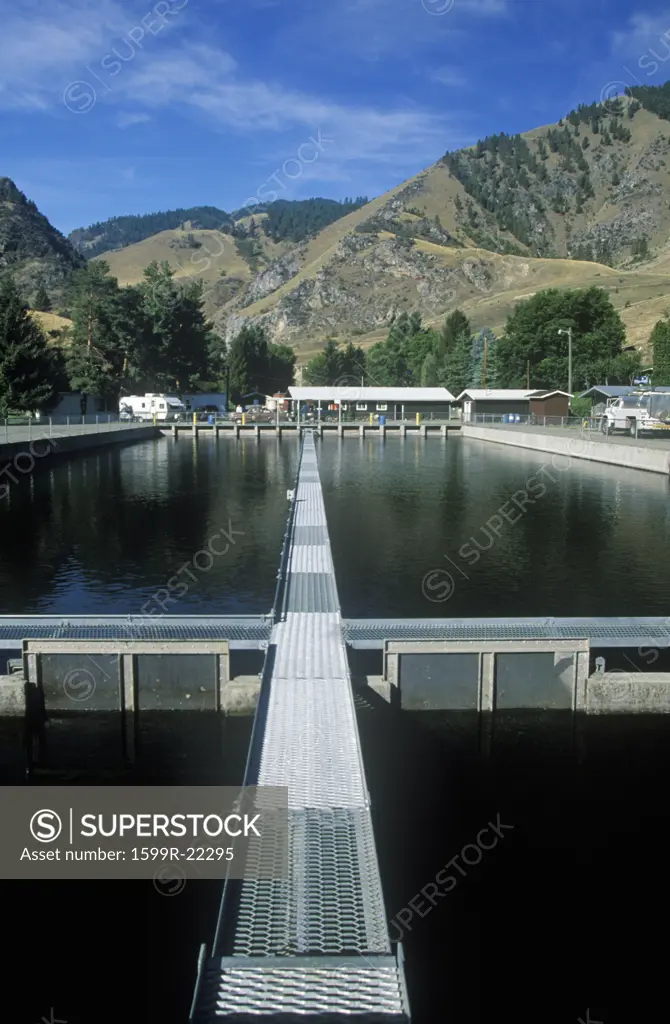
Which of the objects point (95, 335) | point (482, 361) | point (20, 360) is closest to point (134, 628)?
point (20, 360)

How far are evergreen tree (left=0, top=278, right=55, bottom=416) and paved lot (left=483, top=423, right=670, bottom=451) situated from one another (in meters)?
39.1

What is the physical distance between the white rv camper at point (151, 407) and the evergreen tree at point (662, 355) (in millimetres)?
51342

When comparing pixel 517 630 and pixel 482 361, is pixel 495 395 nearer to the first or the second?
pixel 482 361

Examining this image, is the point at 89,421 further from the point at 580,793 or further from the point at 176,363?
the point at 580,793

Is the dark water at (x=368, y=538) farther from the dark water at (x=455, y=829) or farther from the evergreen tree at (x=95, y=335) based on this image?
the evergreen tree at (x=95, y=335)

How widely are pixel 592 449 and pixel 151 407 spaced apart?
181ft

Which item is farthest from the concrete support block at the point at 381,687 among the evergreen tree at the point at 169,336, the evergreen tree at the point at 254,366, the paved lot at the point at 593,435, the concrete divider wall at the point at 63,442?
the evergreen tree at the point at 254,366

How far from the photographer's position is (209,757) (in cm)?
1288

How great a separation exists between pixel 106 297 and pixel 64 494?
54372 millimetres

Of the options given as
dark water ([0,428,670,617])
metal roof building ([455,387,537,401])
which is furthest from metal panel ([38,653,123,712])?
metal roof building ([455,387,537,401])

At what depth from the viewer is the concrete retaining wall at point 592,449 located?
151ft

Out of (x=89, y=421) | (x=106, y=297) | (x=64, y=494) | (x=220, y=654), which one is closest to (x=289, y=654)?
(x=220, y=654)

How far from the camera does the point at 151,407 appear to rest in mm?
95125

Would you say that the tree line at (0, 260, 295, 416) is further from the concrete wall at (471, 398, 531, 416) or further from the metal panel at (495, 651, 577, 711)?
the metal panel at (495, 651, 577, 711)
